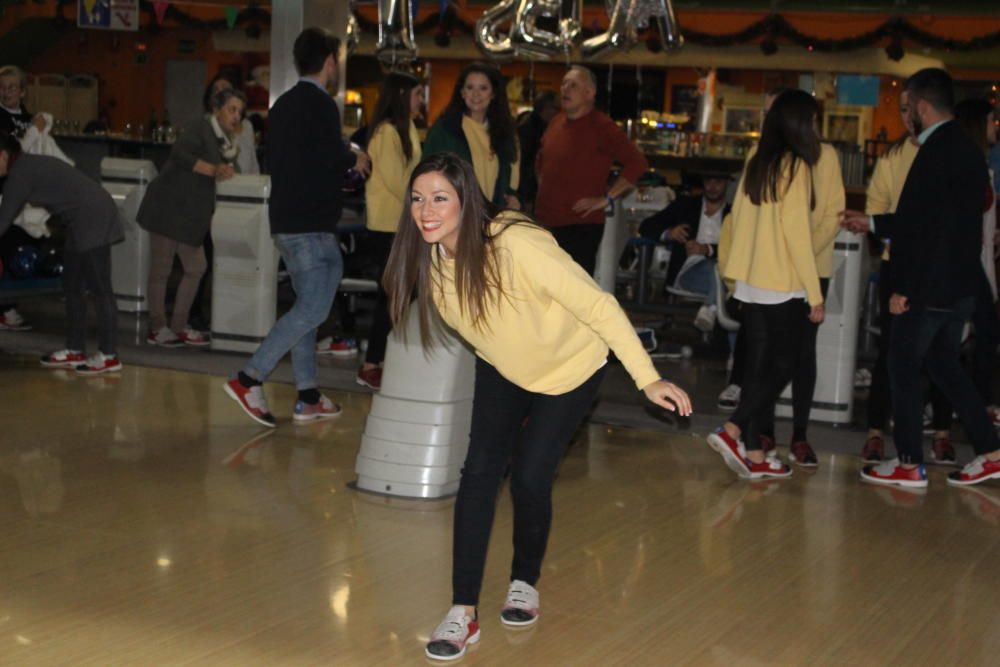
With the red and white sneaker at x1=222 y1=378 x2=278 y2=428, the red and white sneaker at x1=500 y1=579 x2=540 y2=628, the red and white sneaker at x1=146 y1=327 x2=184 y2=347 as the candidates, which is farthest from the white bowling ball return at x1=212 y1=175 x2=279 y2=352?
the red and white sneaker at x1=500 y1=579 x2=540 y2=628

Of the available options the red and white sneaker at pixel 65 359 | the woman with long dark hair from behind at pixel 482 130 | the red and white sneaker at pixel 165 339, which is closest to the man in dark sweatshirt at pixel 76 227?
the red and white sneaker at pixel 65 359

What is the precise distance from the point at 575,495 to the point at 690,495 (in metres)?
0.44

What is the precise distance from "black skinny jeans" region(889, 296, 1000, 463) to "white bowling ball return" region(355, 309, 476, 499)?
5.50ft

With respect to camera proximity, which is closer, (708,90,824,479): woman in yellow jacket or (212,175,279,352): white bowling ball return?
(708,90,824,479): woman in yellow jacket

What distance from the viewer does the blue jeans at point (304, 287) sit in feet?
19.1

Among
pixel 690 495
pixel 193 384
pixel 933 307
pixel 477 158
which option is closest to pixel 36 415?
pixel 193 384

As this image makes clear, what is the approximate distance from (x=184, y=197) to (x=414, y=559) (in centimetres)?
414

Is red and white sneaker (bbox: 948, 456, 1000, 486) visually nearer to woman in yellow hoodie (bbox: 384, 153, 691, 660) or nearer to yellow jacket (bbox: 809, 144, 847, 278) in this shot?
yellow jacket (bbox: 809, 144, 847, 278)

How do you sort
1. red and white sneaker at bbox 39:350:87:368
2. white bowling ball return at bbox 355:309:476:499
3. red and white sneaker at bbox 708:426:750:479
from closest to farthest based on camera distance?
white bowling ball return at bbox 355:309:476:499, red and white sneaker at bbox 708:426:750:479, red and white sneaker at bbox 39:350:87:368

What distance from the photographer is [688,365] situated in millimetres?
8242

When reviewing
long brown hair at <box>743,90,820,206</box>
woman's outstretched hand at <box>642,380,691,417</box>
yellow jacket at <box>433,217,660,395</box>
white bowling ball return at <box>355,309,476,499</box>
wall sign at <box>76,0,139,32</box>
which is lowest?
white bowling ball return at <box>355,309,476,499</box>

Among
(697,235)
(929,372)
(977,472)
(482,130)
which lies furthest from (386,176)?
(977,472)

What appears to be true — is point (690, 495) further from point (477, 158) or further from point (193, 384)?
point (193, 384)

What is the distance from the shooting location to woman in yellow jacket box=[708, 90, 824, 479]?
5.26 m
